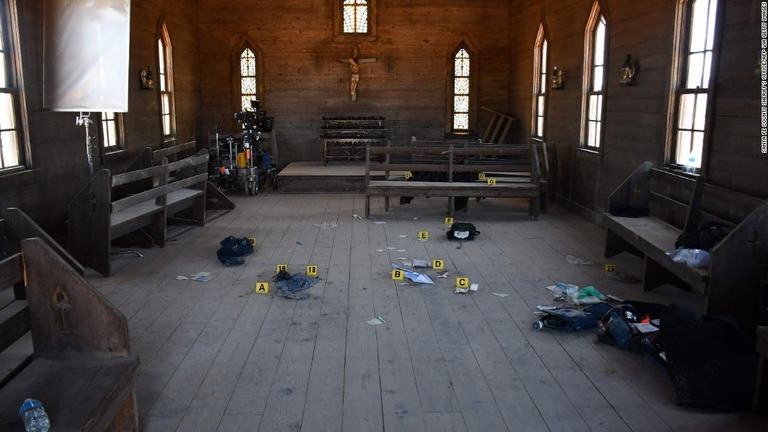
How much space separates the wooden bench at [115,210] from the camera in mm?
5410

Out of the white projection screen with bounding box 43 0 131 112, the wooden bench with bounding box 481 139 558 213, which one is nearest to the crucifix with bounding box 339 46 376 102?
the wooden bench with bounding box 481 139 558 213

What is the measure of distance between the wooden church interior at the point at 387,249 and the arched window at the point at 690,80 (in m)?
0.02

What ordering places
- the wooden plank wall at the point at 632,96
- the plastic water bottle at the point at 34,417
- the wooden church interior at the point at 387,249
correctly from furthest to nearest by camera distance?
1. the wooden plank wall at the point at 632,96
2. the wooden church interior at the point at 387,249
3. the plastic water bottle at the point at 34,417

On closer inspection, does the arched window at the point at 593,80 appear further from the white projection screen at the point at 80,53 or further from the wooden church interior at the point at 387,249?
the white projection screen at the point at 80,53

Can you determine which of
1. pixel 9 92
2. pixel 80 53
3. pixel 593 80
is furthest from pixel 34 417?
pixel 593 80

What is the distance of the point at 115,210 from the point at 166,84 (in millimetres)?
5821

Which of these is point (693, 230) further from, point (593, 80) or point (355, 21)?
point (355, 21)

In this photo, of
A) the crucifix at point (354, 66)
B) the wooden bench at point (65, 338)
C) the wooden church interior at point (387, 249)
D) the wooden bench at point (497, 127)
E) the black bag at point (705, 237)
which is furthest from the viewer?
the crucifix at point (354, 66)

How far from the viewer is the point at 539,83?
10.9m

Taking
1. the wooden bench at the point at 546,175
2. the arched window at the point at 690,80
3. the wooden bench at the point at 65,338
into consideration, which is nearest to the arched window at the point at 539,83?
the wooden bench at the point at 546,175

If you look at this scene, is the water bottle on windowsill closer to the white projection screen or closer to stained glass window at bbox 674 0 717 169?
stained glass window at bbox 674 0 717 169

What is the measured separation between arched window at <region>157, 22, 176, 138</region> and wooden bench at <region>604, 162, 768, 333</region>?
24.6 feet

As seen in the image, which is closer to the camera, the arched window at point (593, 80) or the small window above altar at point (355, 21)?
the arched window at point (593, 80)

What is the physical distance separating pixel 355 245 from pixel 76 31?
329 centimetres
